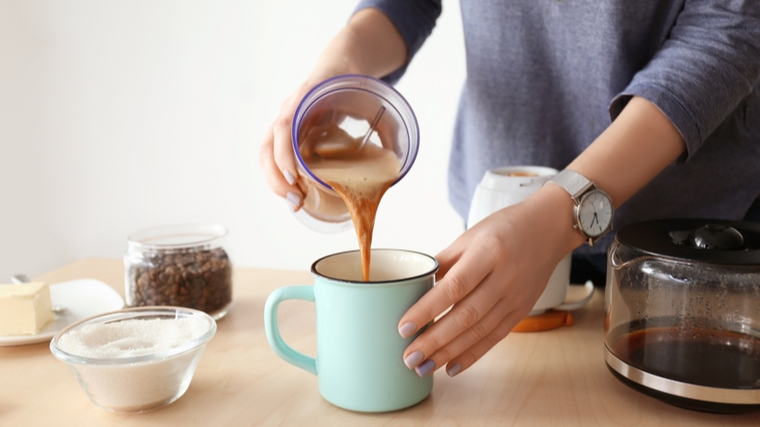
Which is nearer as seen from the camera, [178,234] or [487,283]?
[487,283]

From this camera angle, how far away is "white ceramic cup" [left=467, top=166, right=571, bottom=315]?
940mm

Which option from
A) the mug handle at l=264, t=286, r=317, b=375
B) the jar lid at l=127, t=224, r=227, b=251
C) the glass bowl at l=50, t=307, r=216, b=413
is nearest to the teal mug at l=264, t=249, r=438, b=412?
the mug handle at l=264, t=286, r=317, b=375

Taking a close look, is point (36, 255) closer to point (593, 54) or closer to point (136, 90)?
point (136, 90)

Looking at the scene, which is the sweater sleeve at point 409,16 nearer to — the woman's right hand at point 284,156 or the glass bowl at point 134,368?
the woman's right hand at point 284,156

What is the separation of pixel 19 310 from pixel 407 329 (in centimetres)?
57

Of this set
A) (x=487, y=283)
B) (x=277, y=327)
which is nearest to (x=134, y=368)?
(x=277, y=327)

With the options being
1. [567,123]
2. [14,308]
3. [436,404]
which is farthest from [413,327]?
[567,123]

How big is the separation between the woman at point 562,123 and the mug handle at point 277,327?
127mm

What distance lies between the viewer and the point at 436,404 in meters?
0.74

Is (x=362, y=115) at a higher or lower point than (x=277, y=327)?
higher

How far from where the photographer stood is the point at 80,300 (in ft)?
3.50

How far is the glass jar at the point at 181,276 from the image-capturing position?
3.18 ft

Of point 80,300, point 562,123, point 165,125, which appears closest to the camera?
point 80,300

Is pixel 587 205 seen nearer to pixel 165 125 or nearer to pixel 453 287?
pixel 453 287
